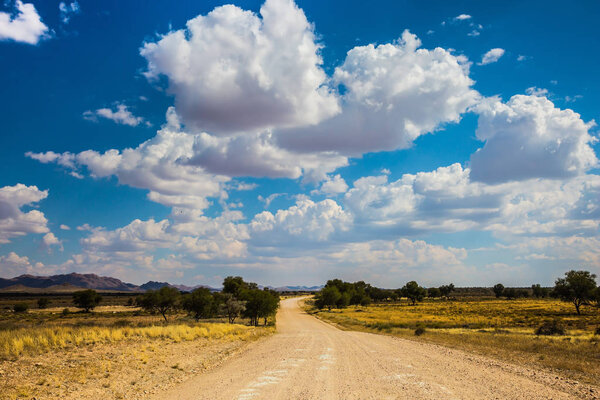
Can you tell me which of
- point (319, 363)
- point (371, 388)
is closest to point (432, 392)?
point (371, 388)

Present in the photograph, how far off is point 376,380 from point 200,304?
54266mm

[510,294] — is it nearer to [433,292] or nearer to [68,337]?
[433,292]

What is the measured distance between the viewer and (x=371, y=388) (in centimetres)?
1347

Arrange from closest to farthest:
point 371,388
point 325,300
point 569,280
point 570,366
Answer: point 371,388
point 570,366
point 569,280
point 325,300

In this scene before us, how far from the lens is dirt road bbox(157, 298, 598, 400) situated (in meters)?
12.7

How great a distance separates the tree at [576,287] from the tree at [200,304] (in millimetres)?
73590

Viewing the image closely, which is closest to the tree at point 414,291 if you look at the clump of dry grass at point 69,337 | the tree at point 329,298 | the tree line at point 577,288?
the tree at point 329,298

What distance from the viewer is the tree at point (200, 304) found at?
6450 centimetres

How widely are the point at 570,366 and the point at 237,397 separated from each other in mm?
15115

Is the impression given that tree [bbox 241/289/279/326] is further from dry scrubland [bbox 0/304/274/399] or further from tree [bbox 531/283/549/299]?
tree [bbox 531/283/549/299]

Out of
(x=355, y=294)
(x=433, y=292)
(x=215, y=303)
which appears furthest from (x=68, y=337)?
(x=433, y=292)

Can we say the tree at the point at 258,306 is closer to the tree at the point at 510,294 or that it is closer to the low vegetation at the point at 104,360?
the low vegetation at the point at 104,360

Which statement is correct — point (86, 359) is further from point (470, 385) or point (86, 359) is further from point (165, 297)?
point (165, 297)

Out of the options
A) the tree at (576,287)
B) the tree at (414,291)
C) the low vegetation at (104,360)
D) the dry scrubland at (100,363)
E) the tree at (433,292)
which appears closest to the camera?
the dry scrubland at (100,363)
